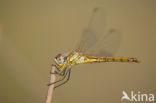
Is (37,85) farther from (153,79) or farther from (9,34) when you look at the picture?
(153,79)

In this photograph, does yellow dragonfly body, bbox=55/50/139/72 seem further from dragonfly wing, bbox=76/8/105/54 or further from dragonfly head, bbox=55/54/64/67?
dragonfly wing, bbox=76/8/105/54

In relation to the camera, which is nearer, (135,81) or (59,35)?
(135,81)

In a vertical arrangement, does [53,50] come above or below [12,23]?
below

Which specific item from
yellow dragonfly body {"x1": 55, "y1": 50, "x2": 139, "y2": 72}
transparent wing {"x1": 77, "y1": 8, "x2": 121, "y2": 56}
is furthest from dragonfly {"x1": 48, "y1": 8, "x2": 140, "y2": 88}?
yellow dragonfly body {"x1": 55, "y1": 50, "x2": 139, "y2": 72}

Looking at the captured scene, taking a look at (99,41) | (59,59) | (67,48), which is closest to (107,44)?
(99,41)

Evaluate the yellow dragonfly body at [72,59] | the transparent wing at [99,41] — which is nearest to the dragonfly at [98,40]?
the transparent wing at [99,41]

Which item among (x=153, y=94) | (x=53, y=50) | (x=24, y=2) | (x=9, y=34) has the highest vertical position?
(x=24, y=2)

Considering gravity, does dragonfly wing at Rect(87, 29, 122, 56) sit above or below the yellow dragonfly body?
above

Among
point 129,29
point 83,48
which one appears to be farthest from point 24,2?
point 129,29
